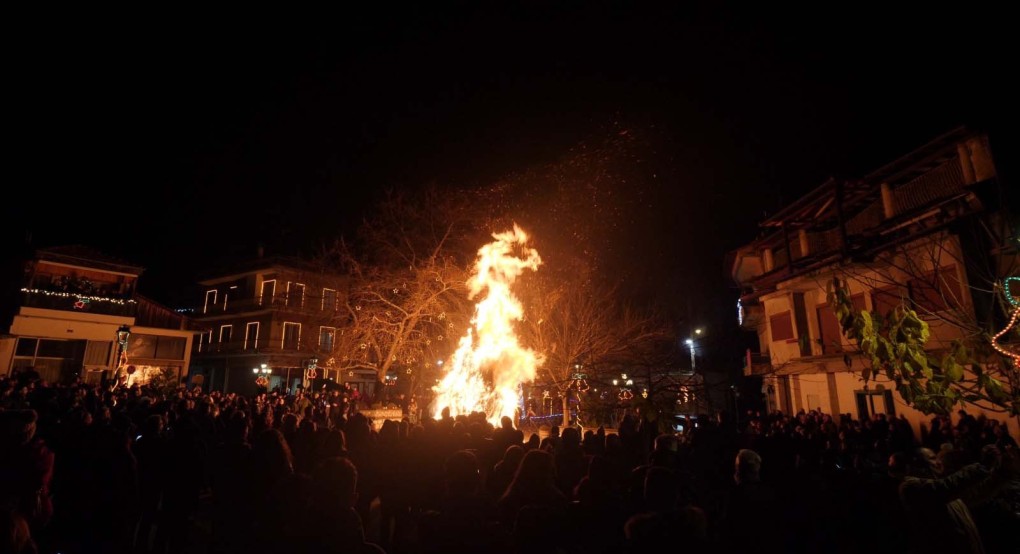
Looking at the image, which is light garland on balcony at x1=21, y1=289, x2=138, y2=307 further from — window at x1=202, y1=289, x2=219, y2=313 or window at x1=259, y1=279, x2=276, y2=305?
window at x1=202, y1=289, x2=219, y2=313

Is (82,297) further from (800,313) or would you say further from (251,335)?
(800,313)

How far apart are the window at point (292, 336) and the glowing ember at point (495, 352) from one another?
2643 cm

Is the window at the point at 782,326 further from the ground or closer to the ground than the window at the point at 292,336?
closer to the ground

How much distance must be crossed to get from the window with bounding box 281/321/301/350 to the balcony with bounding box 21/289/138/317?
453 inches

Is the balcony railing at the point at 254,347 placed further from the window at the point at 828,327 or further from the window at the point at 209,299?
the window at the point at 828,327

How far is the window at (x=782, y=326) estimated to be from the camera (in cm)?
2105

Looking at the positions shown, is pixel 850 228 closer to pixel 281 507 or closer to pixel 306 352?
pixel 281 507

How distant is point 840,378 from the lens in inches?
723

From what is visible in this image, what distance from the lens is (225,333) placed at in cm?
4462

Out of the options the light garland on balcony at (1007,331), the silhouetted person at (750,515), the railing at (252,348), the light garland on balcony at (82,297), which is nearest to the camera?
the silhouetted person at (750,515)

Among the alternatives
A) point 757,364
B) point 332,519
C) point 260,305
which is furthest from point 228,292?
point 332,519

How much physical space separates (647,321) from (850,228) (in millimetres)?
9677

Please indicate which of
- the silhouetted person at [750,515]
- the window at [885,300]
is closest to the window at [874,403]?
the window at [885,300]

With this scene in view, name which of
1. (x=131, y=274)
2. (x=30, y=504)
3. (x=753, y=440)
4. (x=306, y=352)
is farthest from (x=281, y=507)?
(x=306, y=352)
